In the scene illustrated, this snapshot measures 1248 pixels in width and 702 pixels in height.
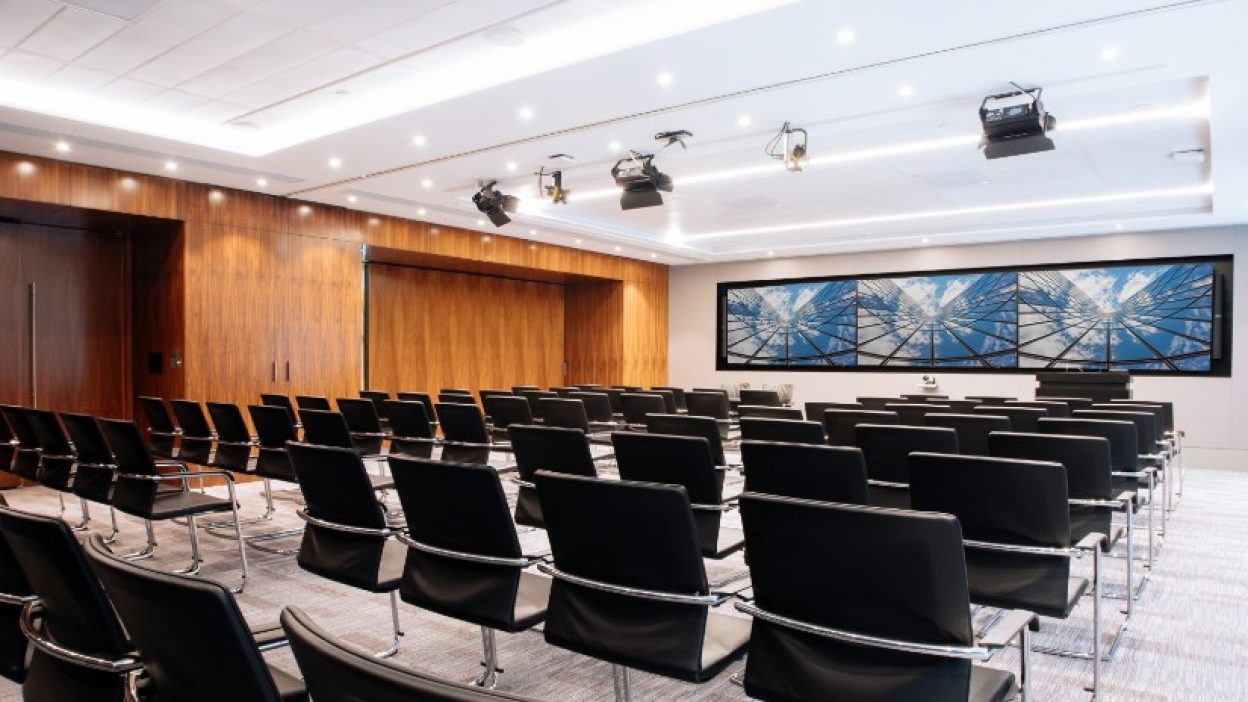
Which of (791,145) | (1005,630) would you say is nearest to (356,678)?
(1005,630)

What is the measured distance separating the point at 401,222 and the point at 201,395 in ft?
11.3

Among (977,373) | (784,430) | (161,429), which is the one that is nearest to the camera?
(784,430)

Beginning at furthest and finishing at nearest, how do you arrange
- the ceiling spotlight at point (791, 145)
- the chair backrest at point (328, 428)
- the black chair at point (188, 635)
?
the ceiling spotlight at point (791, 145) → the chair backrest at point (328, 428) → the black chair at point (188, 635)

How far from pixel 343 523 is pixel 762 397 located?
5.40 metres

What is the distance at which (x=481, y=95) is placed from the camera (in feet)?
18.4

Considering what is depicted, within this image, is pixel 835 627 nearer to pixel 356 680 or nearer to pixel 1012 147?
pixel 356 680

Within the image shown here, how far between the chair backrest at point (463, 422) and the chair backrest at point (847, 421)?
93.0 inches

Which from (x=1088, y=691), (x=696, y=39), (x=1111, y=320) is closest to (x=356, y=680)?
(x=1088, y=691)

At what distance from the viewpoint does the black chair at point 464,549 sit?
255 cm

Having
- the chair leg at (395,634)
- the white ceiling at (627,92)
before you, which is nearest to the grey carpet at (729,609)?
the chair leg at (395,634)

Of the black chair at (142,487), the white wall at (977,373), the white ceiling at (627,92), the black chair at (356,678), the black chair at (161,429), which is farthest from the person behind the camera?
the white wall at (977,373)

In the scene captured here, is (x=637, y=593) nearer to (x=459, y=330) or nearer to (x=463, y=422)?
(x=463, y=422)

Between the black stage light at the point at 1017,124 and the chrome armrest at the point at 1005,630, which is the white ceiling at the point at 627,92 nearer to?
the black stage light at the point at 1017,124

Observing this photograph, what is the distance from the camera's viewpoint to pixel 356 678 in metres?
0.94
